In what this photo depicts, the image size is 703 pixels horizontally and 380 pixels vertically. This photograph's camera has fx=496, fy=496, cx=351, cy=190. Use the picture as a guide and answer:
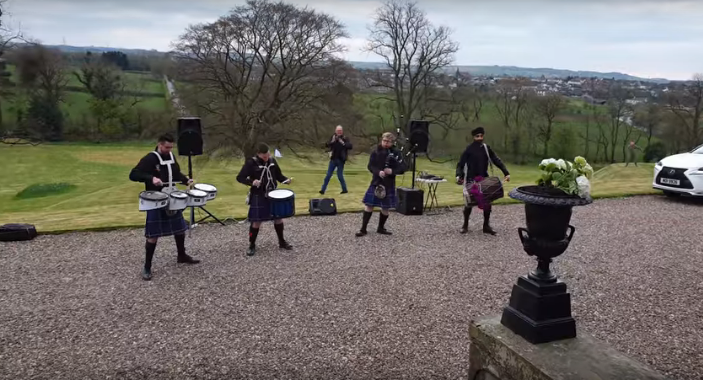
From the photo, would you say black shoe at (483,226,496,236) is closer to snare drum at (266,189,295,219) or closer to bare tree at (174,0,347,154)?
snare drum at (266,189,295,219)

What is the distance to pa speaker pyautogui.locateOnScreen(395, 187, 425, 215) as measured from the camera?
33.7 ft

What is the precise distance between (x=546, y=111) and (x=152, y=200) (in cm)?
4336

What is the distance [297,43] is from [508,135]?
78.5 feet

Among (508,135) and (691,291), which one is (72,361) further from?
(508,135)

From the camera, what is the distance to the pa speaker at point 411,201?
33.7ft

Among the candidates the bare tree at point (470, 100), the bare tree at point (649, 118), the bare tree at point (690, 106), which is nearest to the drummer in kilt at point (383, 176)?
the bare tree at point (470, 100)

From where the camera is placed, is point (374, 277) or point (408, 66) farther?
point (408, 66)

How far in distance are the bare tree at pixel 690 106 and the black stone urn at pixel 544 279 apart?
1457 inches

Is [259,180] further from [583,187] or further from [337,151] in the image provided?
[337,151]

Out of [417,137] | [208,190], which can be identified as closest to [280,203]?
[208,190]

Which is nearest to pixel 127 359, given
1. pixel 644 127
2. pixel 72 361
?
pixel 72 361

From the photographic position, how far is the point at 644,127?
42438 mm

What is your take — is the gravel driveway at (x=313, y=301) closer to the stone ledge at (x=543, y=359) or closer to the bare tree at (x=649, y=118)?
the stone ledge at (x=543, y=359)

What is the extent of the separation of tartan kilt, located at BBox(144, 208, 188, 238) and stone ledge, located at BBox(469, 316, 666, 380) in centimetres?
435
